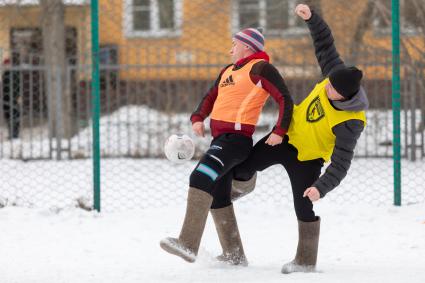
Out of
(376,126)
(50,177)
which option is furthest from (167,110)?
(376,126)

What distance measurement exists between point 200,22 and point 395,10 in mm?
6979

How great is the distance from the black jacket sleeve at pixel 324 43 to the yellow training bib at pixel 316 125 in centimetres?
18

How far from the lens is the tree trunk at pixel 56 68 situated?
10.4m

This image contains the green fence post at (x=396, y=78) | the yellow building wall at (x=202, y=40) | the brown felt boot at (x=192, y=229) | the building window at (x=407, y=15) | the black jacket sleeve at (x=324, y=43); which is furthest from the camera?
the yellow building wall at (x=202, y=40)

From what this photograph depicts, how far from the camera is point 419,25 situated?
9438 mm

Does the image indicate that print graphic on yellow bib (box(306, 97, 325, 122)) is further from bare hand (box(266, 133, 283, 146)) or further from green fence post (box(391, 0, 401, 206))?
green fence post (box(391, 0, 401, 206))

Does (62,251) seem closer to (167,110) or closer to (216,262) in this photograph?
(216,262)

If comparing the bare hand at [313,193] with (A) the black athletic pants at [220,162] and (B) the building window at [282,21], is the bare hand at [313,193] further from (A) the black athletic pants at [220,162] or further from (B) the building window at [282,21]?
(B) the building window at [282,21]

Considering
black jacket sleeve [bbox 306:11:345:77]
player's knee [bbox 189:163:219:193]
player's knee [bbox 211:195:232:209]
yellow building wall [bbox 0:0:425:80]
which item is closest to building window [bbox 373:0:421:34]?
yellow building wall [bbox 0:0:425:80]

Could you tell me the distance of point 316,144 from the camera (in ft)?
14.9

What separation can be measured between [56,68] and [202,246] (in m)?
5.75

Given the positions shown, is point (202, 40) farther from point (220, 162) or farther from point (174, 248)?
point (174, 248)

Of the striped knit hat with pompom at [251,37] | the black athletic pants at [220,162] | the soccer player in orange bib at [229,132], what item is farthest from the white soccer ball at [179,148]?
the striped knit hat with pompom at [251,37]

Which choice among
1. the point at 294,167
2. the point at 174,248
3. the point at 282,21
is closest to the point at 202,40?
the point at 282,21
